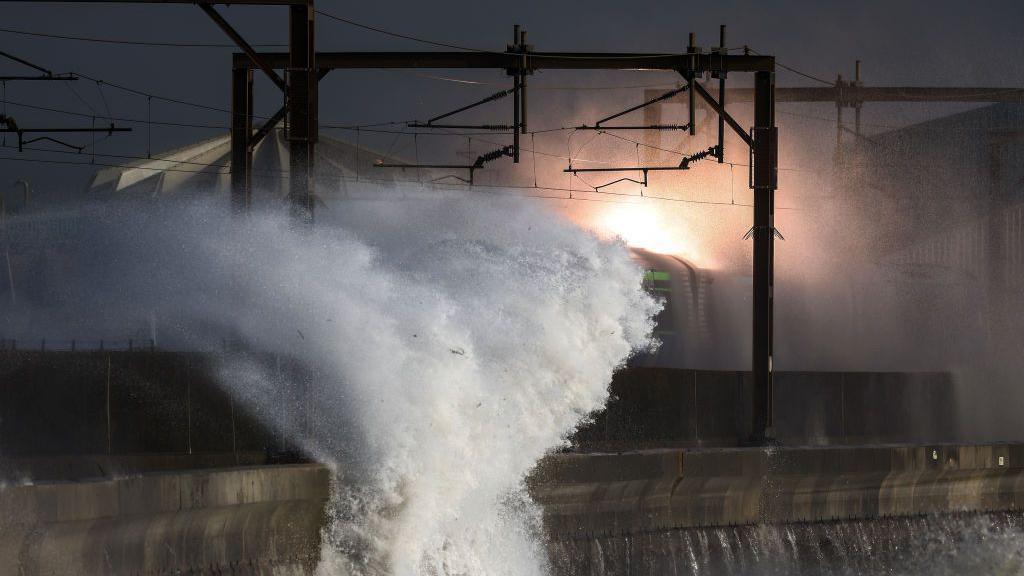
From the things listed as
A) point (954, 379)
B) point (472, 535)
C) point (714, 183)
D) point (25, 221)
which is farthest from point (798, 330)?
point (472, 535)

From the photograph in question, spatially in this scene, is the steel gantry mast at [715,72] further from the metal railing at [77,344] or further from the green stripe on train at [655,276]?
the green stripe on train at [655,276]

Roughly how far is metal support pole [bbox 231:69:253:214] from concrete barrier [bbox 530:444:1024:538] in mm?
10037

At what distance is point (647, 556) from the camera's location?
59.4 ft

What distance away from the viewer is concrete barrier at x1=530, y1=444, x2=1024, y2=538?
1748 cm

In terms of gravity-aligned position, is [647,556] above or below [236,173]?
below

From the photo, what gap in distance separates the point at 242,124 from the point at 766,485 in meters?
A: 11.1

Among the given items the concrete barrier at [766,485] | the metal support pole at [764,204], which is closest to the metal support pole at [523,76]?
the metal support pole at [764,204]

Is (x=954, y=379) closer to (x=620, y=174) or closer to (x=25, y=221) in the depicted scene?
(x=620, y=174)

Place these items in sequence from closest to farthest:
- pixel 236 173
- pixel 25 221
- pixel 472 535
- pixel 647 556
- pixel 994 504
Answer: pixel 472 535, pixel 647 556, pixel 994 504, pixel 236 173, pixel 25 221

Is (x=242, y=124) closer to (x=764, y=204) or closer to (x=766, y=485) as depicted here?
(x=764, y=204)

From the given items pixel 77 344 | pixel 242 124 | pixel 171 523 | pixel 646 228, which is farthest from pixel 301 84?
pixel 646 228

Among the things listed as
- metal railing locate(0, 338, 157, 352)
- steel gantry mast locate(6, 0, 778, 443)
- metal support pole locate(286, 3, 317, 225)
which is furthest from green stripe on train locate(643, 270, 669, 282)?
metal support pole locate(286, 3, 317, 225)

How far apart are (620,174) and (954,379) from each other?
20.0 meters

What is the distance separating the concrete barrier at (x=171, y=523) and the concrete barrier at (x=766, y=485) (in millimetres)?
3843
